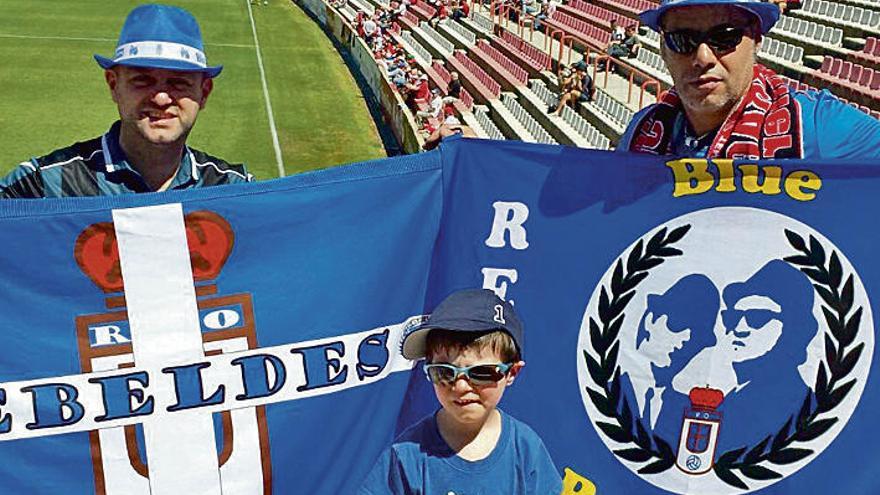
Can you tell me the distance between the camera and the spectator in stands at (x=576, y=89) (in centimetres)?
1540

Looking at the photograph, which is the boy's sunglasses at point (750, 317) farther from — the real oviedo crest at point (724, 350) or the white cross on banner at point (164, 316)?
the white cross on banner at point (164, 316)

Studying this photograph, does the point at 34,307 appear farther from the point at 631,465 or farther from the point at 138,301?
the point at 631,465

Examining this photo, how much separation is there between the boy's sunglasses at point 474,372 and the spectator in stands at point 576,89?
13.5 m

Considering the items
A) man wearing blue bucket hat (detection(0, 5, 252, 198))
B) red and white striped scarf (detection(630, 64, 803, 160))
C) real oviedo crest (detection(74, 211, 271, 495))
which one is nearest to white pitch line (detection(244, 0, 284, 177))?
man wearing blue bucket hat (detection(0, 5, 252, 198))

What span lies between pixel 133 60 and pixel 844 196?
7.57 feet

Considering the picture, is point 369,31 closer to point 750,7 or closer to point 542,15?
point 542,15

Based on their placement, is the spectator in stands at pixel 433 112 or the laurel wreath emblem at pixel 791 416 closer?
the laurel wreath emblem at pixel 791 416

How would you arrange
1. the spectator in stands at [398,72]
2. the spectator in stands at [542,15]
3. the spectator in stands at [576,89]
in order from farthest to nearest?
1. the spectator in stands at [542,15]
2. the spectator in stands at [398,72]
3. the spectator in stands at [576,89]

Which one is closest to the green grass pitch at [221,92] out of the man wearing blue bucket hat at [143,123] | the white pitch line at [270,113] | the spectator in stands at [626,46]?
the white pitch line at [270,113]

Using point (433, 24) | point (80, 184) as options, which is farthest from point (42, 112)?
point (80, 184)

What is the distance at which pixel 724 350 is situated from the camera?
10.6ft

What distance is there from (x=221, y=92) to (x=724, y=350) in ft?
60.7

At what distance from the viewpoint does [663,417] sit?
327 centimetres

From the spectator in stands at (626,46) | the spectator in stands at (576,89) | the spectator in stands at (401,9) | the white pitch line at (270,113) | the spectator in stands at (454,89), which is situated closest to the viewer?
the white pitch line at (270,113)
